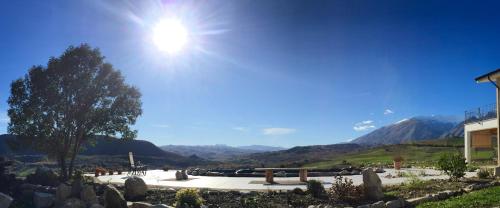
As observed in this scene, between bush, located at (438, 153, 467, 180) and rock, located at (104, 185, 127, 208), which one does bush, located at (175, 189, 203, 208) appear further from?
bush, located at (438, 153, 467, 180)

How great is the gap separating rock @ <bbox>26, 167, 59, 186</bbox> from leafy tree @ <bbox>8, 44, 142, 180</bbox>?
153cm

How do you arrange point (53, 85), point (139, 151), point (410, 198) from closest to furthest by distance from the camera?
point (410, 198)
point (53, 85)
point (139, 151)

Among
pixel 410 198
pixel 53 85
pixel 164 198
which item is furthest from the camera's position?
pixel 53 85

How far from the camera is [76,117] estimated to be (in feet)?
104

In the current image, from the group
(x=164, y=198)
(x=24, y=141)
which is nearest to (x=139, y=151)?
(x=24, y=141)

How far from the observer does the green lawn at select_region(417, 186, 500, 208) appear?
16.2 metres

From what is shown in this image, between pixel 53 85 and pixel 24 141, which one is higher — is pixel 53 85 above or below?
above

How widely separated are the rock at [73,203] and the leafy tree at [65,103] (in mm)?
12212

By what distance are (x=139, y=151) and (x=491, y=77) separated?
139788 mm

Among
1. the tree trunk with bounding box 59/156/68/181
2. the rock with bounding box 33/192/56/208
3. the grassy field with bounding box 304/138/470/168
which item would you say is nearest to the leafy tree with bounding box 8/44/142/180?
the tree trunk with bounding box 59/156/68/181

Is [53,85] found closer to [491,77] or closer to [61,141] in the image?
[61,141]

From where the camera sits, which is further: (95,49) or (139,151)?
(139,151)

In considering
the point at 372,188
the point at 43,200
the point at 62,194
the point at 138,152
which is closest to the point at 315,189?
the point at 372,188

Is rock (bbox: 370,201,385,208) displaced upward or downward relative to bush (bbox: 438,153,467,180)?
downward
